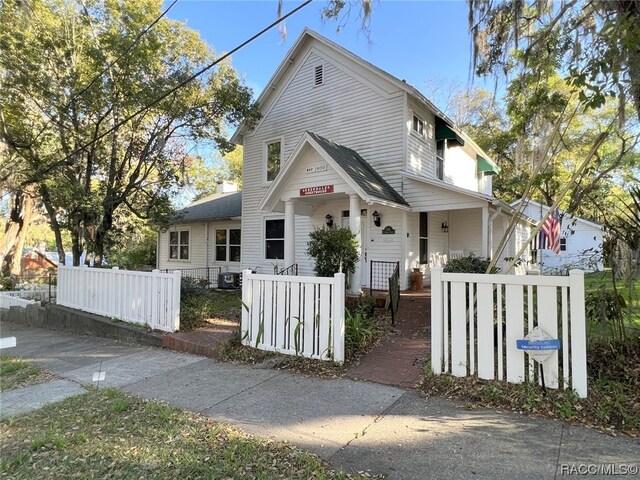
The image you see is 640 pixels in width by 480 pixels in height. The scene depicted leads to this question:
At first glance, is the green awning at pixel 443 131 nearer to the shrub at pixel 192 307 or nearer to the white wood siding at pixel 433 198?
the white wood siding at pixel 433 198

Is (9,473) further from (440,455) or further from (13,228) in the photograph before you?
(13,228)

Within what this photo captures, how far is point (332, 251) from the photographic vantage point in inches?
363

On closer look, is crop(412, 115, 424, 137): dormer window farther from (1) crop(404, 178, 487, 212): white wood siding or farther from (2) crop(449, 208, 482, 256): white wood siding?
(2) crop(449, 208, 482, 256): white wood siding

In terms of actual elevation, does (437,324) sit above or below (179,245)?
below

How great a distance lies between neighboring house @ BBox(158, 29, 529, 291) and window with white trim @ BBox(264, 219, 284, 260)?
4cm

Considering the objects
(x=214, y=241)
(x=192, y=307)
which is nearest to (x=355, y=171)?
(x=192, y=307)

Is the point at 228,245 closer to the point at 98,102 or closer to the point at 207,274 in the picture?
the point at 207,274

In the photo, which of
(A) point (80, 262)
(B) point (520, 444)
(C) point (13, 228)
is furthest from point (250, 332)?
(C) point (13, 228)

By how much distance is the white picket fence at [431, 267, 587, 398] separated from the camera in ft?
12.7

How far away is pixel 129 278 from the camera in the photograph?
832 centimetres

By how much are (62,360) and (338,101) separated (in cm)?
1041

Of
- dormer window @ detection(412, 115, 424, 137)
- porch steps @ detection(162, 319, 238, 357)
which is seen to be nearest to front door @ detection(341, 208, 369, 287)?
dormer window @ detection(412, 115, 424, 137)

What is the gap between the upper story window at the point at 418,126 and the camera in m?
12.0

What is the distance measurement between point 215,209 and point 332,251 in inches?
414
